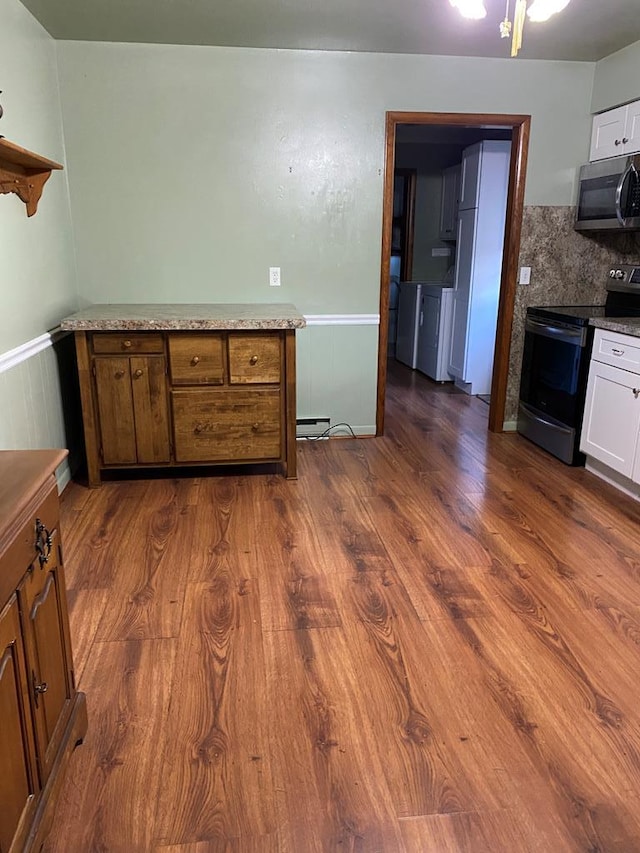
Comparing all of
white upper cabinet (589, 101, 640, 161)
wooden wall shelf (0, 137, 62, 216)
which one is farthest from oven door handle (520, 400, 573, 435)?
wooden wall shelf (0, 137, 62, 216)

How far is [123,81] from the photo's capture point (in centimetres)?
364

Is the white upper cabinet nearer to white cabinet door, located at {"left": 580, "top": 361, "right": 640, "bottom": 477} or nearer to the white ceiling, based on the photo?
the white ceiling

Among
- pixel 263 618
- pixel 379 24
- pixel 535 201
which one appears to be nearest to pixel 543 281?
pixel 535 201

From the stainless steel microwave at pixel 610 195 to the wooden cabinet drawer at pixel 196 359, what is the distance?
2.46m

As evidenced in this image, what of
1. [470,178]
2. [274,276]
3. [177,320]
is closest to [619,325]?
[274,276]

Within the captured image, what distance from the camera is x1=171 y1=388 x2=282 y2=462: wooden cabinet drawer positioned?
135 inches

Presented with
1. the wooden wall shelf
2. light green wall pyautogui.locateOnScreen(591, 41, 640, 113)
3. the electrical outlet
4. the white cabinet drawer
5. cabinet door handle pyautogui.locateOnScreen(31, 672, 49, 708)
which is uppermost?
light green wall pyautogui.locateOnScreen(591, 41, 640, 113)

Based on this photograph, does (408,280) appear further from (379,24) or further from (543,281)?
(379,24)

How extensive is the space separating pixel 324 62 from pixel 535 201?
5.25ft

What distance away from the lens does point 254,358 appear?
3.40 meters

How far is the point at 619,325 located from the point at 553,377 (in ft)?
2.27

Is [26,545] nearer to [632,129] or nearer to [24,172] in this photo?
[24,172]

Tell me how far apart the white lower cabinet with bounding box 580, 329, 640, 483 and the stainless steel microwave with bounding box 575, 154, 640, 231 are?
75 cm

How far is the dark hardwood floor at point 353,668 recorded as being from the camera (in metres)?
1.49
